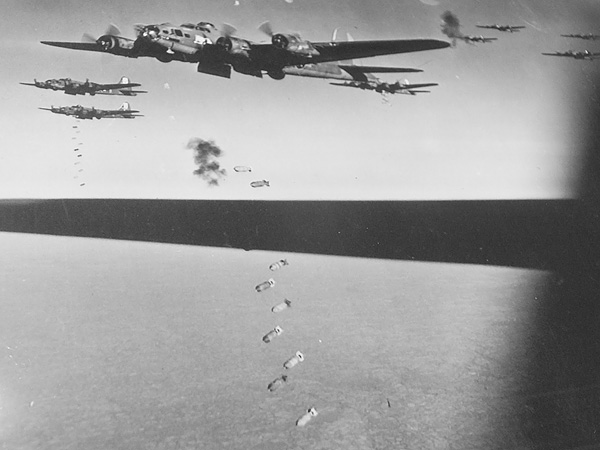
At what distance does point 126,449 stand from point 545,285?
160 cm

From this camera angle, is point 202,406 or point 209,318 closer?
point 202,406

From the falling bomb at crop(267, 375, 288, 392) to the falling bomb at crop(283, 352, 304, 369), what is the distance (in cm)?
4

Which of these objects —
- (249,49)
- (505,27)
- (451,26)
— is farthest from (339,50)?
(505,27)

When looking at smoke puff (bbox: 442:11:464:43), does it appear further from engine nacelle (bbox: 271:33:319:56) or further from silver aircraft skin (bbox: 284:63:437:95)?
engine nacelle (bbox: 271:33:319:56)

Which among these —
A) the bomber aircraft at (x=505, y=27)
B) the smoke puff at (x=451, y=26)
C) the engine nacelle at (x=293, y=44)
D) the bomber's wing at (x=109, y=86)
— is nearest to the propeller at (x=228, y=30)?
the engine nacelle at (x=293, y=44)

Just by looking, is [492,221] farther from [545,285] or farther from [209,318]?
[209,318]

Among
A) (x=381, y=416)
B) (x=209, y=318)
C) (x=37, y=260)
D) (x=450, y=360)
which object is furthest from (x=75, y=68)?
(x=450, y=360)

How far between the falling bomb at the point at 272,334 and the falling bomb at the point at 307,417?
0.26 meters

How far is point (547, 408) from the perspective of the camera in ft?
5.72

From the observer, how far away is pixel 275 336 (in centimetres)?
169

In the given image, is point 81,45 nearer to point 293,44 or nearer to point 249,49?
point 249,49

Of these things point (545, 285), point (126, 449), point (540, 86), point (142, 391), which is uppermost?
point (540, 86)

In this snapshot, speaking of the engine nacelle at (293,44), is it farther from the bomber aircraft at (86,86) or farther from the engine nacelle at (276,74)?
the bomber aircraft at (86,86)

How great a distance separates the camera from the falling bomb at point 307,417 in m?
1.54
